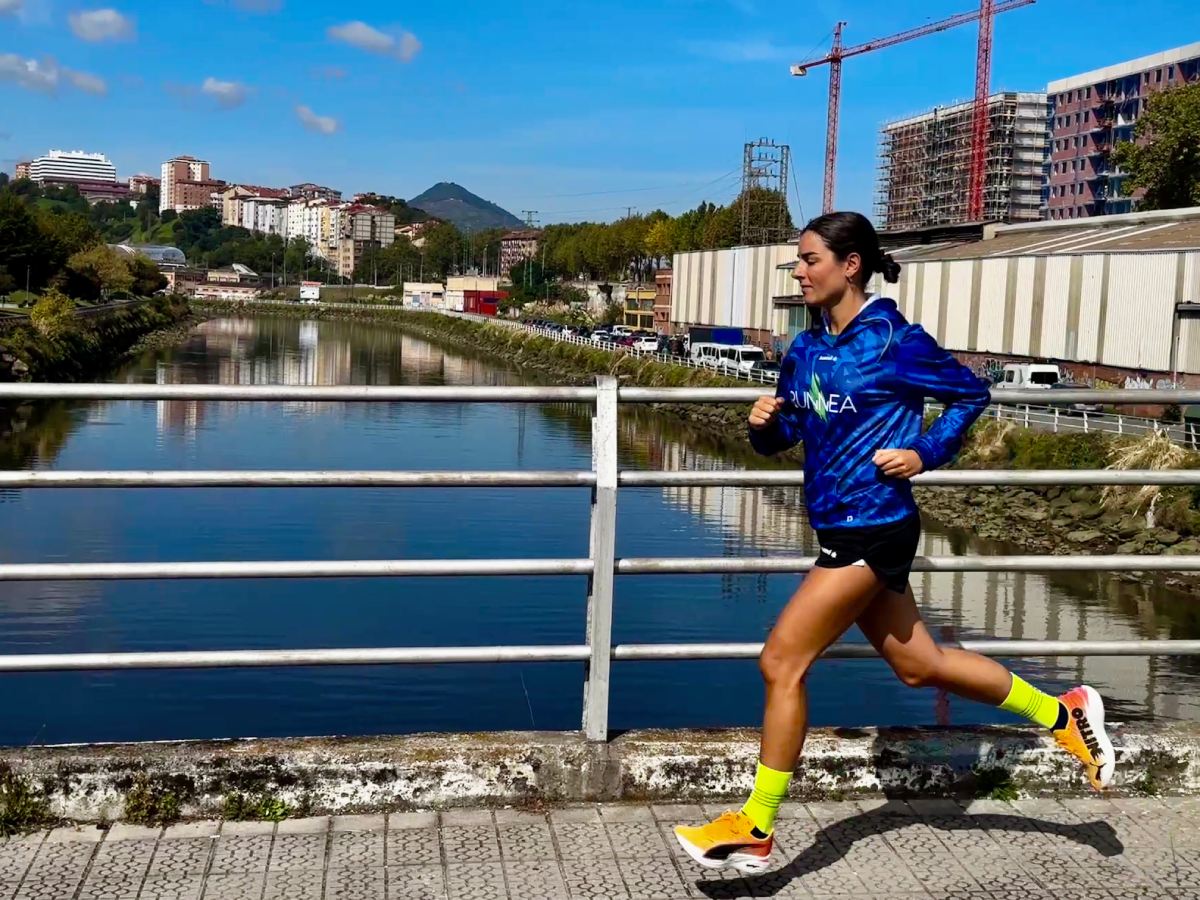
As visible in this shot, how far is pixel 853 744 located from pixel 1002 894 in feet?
2.59

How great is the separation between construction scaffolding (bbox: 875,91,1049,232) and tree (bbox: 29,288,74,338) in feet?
232

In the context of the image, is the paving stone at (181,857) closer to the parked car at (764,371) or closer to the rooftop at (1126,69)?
the parked car at (764,371)

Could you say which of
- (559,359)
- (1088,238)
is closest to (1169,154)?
(1088,238)

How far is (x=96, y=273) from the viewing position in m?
96.3

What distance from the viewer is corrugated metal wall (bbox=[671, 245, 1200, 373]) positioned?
37.0 metres

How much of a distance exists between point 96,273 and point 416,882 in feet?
326

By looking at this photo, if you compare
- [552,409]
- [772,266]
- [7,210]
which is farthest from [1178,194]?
[7,210]

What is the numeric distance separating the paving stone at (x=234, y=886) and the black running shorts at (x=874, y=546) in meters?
1.65

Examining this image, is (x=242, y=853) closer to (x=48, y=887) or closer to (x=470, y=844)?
(x=48, y=887)

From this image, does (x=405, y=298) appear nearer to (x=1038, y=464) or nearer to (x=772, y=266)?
(x=772, y=266)

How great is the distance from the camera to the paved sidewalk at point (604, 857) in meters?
3.63

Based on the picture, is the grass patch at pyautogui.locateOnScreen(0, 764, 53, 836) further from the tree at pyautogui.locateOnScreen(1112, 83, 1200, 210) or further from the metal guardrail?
the tree at pyautogui.locateOnScreen(1112, 83, 1200, 210)

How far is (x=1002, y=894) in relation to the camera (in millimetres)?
3674

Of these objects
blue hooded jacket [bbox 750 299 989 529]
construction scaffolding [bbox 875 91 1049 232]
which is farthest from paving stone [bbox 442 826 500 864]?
construction scaffolding [bbox 875 91 1049 232]
